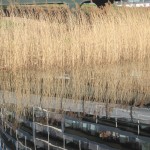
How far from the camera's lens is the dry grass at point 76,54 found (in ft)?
14.4

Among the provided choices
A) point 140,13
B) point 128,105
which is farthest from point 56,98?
point 140,13

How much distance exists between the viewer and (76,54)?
5004 millimetres

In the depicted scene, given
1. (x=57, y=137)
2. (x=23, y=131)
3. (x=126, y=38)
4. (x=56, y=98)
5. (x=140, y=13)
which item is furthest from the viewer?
(x=140, y=13)

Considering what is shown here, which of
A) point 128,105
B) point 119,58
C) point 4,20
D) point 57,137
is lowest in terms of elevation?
point 57,137

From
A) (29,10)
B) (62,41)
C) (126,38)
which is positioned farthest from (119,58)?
(29,10)

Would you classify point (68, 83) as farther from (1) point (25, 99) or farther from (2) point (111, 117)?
(2) point (111, 117)

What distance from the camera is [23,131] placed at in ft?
12.7

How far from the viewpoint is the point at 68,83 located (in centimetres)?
452

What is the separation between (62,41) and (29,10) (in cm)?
63

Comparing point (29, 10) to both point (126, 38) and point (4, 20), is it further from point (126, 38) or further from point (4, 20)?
point (126, 38)

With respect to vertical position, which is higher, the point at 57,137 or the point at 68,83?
the point at 68,83

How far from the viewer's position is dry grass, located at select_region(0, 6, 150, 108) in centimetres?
438

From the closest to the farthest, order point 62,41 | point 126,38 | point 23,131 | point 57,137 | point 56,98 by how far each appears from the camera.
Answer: point 57,137 → point 23,131 → point 56,98 → point 62,41 → point 126,38

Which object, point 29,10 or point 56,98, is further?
point 29,10
